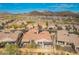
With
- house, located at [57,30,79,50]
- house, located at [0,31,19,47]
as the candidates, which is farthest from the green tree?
house, located at [57,30,79,50]

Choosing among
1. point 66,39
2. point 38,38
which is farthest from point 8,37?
point 66,39

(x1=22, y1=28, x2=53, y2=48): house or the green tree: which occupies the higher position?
(x1=22, y1=28, x2=53, y2=48): house

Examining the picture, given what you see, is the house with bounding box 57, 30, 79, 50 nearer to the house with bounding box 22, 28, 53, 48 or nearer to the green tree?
the house with bounding box 22, 28, 53, 48

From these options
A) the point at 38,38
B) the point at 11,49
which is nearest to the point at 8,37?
the point at 11,49

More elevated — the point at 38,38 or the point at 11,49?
the point at 38,38

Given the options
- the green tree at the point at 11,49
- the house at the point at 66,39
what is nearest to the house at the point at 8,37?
the green tree at the point at 11,49

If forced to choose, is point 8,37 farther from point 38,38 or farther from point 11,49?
point 38,38

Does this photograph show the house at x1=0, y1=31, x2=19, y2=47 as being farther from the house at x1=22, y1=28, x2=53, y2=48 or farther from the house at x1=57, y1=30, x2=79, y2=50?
the house at x1=57, y1=30, x2=79, y2=50
